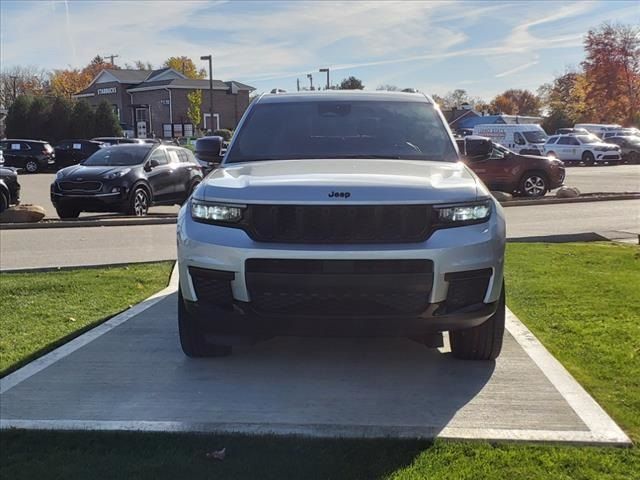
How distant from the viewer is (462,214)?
3.89 meters

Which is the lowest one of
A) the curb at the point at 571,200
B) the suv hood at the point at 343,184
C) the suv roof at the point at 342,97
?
the curb at the point at 571,200

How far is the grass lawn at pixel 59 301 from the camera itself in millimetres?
5210

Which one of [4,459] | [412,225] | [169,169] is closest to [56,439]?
[4,459]

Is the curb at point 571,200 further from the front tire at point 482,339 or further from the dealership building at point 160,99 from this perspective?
the dealership building at point 160,99

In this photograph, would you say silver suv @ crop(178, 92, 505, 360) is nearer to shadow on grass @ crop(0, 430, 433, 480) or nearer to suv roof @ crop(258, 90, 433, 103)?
shadow on grass @ crop(0, 430, 433, 480)

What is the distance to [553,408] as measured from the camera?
3805 millimetres

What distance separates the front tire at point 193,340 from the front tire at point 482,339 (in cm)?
154

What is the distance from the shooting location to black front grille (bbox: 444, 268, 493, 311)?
379 centimetres

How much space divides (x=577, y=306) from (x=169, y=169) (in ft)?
38.0

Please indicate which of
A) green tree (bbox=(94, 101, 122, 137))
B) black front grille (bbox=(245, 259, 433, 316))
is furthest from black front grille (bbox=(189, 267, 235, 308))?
green tree (bbox=(94, 101, 122, 137))

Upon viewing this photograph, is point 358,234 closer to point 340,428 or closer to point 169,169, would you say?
point 340,428

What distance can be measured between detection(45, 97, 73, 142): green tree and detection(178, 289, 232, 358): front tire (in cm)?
4768

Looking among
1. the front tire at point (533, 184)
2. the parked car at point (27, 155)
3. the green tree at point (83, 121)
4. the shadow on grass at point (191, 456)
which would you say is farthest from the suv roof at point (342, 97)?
the green tree at point (83, 121)

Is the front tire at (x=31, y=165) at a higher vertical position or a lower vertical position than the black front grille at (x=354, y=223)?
lower
